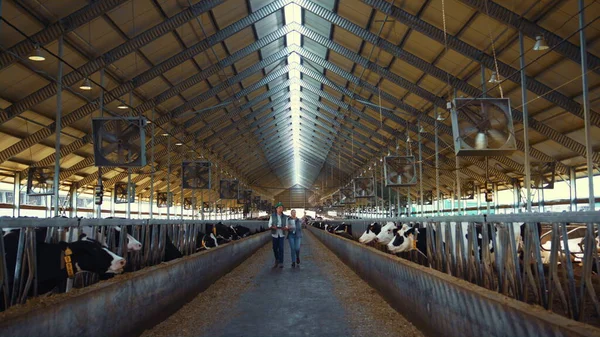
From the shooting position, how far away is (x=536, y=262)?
409 cm

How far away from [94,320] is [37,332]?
2.89ft

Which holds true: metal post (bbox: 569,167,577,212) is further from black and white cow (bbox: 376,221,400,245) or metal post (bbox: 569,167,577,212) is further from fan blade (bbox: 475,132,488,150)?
fan blade (bbox: 475,132,488,150)

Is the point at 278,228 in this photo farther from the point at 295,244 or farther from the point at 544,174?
the point at 544,174

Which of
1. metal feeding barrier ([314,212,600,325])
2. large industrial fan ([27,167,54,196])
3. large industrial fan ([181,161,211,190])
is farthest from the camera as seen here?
large industrial fan ([27,167,54,196])

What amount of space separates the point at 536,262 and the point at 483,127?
21.3 feet

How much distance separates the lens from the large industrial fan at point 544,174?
22.4 metres

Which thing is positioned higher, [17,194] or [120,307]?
[17,194]

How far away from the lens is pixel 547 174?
22.6 metres

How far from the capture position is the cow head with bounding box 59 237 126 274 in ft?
18.5

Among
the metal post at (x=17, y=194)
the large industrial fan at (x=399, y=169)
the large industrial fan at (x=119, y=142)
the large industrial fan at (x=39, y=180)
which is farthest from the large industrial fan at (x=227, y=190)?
the large industrial fan at (x=119, y=142)

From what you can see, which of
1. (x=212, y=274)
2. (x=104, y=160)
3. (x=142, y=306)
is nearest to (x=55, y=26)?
(x=104, y=160)

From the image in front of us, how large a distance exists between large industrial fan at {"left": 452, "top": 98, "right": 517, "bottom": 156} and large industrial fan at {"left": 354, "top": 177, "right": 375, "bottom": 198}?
19.0 m

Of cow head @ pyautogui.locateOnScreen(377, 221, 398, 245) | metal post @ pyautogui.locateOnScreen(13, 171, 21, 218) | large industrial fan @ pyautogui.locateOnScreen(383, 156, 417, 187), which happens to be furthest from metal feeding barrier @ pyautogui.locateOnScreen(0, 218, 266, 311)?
metal post @ pyautogui.locateOnScreen(13, 171, 21, 218)

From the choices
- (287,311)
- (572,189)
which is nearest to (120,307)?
(287,311)
